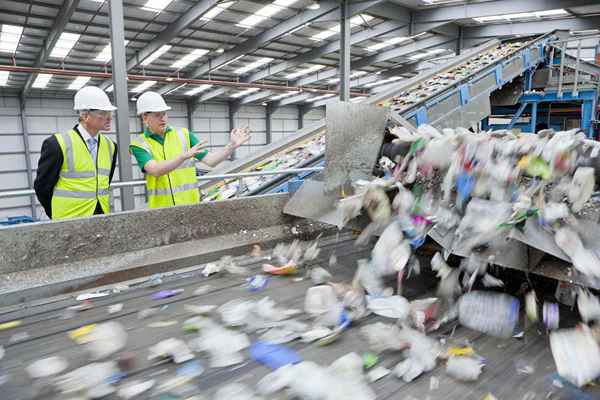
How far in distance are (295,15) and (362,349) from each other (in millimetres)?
9107

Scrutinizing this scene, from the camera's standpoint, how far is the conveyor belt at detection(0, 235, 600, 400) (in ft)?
4.33

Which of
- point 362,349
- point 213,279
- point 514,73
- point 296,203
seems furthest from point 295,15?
point 362,349

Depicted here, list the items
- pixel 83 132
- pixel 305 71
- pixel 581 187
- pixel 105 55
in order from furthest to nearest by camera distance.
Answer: pixel 305 71 → pixel 105 55 → pixel 83 132 → pixel 581 187

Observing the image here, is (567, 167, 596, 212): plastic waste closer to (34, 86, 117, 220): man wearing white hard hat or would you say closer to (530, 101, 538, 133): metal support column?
(34, 86, 117, 220): man wearing white hard hat

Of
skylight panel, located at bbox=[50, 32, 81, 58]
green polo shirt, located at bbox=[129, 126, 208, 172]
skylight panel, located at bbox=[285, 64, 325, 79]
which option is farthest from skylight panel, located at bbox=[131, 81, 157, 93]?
green polo shirt, located at bbox=[129, 126, 208, 172]

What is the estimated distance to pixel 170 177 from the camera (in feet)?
9.07

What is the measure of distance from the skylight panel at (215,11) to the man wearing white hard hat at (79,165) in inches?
261

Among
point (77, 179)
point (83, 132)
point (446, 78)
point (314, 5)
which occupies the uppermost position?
point (314, 5)

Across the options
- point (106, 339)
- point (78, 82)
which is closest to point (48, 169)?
point (106, 339)

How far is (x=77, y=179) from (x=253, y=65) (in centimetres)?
1160

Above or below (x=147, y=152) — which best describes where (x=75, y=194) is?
below

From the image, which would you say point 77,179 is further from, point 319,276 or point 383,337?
point 383,337

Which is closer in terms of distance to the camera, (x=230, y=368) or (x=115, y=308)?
(x=230, y=368)

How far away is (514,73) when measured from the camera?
6.35 meters
